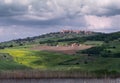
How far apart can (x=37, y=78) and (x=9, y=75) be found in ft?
19.4

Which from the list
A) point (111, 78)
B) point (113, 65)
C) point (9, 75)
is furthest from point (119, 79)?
point (113, 65)

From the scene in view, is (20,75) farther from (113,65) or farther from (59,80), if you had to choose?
(113,65)

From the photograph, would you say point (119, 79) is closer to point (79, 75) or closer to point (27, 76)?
point (79, 75)

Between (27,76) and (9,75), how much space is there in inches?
149

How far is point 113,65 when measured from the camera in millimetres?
167625

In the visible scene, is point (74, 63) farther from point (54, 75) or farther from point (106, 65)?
point (54, 75)

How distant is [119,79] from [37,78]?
56.9 feet

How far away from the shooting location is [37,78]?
88.8m

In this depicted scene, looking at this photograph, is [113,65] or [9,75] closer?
[9,75]

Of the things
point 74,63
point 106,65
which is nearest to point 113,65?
point 106,65

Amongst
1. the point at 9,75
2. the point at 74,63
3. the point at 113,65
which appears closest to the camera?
the point at 9,75

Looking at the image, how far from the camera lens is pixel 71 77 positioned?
298ft

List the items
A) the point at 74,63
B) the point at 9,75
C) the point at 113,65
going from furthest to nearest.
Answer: the point at 74,63 → the point at 113,65 → the point at 9,75

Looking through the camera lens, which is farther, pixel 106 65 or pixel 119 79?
pixel 106 65
